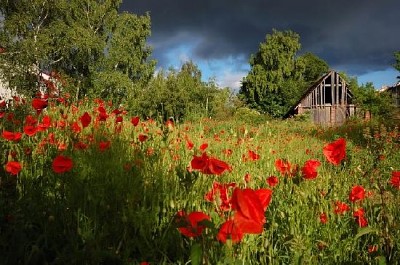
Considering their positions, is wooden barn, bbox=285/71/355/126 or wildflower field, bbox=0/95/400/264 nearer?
wildflower field, bbox=0/95/400/264

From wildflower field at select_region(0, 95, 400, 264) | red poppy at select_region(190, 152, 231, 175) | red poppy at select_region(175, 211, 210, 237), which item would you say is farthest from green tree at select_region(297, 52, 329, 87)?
red poppy at select_region(175, 211, 210, 237)

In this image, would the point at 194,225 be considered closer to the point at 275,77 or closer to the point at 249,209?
the point at 249,209

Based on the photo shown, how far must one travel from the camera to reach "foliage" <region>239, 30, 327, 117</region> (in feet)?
152

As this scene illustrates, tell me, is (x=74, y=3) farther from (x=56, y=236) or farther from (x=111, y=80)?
(x=56, y=236)

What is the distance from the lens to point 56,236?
2.08m

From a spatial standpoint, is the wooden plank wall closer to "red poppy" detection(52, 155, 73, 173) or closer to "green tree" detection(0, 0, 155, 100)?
"green tree" detection(0, 0, 155, 100)

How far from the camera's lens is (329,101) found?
38.6 meters

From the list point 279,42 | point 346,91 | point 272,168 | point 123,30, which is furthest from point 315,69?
point 272,168

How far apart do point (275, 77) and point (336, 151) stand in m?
46.3

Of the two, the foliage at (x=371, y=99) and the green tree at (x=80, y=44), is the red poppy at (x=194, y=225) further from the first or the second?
the foliage at (x=371, y=99)

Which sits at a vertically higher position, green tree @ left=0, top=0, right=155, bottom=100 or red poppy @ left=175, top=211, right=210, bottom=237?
green tree @ left=0, top=0, right=155, bottom=100

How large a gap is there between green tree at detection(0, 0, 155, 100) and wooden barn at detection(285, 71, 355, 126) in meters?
16.0

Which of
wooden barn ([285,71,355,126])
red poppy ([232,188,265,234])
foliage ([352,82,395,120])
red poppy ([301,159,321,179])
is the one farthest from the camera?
wooden barn ([285,71,355,126])

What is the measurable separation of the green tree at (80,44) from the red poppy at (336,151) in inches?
826
